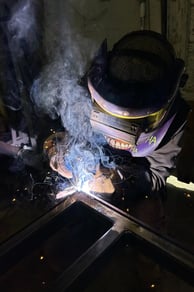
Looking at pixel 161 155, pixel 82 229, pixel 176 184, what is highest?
pixel 161 155

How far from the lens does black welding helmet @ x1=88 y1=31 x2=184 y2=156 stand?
151 centimetres

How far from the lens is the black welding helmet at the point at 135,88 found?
1.51 meters

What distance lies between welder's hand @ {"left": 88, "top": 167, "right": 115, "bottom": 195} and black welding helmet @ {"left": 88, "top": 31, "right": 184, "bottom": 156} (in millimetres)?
214

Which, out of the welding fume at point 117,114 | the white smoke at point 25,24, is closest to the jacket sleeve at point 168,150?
the welding fume at point 117,114

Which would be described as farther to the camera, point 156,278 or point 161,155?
point 161,155

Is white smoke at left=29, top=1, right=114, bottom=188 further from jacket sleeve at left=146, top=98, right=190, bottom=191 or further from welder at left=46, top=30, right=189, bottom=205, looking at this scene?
jacket sleeve at left=146, top=98, right=190, bottom=191

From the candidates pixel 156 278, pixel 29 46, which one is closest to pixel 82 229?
pixel 156 278

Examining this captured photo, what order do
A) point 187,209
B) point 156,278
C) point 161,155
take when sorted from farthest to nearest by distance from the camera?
1. point 187,209
2. point 161,155
3. point 156,278

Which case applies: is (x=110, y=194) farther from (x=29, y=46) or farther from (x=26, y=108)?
(x=29, y=46)

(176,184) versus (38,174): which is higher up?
(38,174)

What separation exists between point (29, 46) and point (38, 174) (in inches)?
36.8

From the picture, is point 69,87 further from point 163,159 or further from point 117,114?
point 163,159

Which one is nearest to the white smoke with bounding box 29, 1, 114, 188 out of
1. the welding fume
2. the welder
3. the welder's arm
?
the welding fume

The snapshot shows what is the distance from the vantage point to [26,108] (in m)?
2.29
